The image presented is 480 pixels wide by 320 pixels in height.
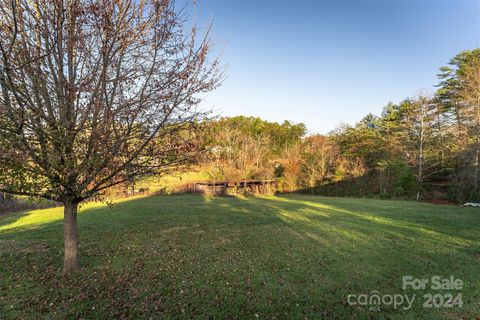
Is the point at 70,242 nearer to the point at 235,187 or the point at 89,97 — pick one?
the point at 89,97

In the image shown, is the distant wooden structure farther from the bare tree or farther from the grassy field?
the bare tree

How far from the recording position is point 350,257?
204 inches

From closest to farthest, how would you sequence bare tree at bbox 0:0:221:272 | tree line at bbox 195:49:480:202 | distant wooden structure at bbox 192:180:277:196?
bare tree at bbox 0:0:221:272 → tree line at bbox 195:49:480:202 → distant wooden structure at bbox 192:180:277:196

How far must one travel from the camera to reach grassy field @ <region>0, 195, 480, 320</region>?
3.26 metres

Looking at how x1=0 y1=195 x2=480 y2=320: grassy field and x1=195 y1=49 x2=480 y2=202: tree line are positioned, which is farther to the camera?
x1=195 y1=49 x2=480 y2=202: tree line

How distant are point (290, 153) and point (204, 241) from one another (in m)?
18.7

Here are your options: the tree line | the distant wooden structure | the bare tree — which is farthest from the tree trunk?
the distant wooden structure

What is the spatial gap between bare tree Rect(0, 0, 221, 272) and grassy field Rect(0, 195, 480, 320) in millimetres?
883

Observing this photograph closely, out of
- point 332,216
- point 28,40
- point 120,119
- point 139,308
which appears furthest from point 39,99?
point 332,216

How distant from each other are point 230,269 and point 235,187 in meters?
16.6

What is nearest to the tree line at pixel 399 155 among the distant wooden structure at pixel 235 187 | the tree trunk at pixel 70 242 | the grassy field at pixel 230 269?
the distant wooden structure at pixel 235 187

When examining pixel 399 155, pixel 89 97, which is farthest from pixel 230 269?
pixel 399 155

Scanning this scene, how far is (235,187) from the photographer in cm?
2108

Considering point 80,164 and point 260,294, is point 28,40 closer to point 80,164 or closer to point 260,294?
point 80,164
